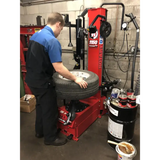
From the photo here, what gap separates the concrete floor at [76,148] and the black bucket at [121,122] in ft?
0.66

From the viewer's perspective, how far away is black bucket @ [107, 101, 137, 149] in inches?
57.7

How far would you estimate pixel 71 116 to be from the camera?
169cm

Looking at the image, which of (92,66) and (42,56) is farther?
(92,66)

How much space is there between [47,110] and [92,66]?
1.08 metres

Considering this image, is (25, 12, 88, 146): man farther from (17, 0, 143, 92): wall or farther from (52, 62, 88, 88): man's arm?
(17, 0, 143, 92): wall

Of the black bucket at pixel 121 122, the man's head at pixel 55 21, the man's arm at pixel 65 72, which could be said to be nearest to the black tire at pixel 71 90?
the man's arm at pixel 65 72

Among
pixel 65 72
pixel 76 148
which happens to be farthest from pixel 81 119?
pixel 65 72

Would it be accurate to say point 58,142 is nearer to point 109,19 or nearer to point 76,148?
point 76,148

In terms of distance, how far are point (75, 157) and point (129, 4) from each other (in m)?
2.67

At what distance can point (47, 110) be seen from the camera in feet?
5.10

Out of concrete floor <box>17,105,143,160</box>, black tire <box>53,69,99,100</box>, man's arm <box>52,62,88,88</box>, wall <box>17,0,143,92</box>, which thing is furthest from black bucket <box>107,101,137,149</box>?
wall <box>17,0,143,92</box>

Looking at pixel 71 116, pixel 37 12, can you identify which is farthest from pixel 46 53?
pixel 37 12

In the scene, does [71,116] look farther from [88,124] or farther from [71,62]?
[71,62]

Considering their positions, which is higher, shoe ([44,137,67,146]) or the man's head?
the man's head
